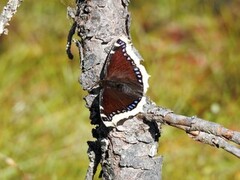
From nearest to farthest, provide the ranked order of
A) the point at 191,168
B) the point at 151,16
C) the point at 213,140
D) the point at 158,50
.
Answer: the point at 213,140 < the point at 191,168 < the point at 158,50 < the point at 151,16

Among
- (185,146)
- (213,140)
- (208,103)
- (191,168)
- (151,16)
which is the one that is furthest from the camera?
(151,16)

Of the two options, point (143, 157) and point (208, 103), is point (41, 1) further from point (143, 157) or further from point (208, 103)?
point (143, 157)

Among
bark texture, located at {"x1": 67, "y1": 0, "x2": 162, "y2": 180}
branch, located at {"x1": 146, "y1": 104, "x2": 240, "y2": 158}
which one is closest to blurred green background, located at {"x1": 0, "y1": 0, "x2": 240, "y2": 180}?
bark texture, located at {"x1": 67, "y1": 0, "x2": 162, "y2": 180}

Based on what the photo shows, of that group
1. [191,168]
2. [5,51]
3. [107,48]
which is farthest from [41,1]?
[107,48]

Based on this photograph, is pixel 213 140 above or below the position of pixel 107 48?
below

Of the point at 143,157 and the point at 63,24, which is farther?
the point at 63,24

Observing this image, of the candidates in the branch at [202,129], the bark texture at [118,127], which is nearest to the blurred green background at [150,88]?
the bark texture at [118,127]

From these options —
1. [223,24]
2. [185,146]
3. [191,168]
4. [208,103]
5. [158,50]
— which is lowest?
[191,168]
